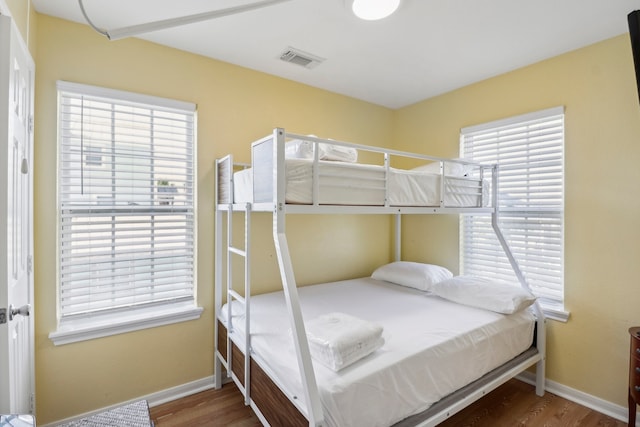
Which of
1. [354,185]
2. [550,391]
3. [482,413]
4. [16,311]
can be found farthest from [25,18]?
[550,391]

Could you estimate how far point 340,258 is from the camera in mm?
3107

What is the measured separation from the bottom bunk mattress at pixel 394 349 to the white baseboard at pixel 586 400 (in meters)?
0.49

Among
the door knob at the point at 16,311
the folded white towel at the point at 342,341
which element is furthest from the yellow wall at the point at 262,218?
the folded white towel at the point at 342,341

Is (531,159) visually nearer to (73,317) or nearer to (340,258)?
(340,258)

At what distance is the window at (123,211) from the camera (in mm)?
1938

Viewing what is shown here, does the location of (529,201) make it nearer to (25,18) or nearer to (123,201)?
(123,201)

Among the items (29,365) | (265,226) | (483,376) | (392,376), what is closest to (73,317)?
(29,365)

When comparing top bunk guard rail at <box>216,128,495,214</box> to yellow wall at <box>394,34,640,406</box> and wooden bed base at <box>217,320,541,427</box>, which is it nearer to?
yellow wall at <box>394,34,640,406</box>

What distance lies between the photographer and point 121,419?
1.73 meters

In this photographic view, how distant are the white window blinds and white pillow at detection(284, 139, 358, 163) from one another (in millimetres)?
925

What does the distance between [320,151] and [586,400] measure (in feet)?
8.36

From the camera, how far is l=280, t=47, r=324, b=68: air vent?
2.27 m

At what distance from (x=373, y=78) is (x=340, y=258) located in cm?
173

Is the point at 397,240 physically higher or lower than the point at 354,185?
lower
